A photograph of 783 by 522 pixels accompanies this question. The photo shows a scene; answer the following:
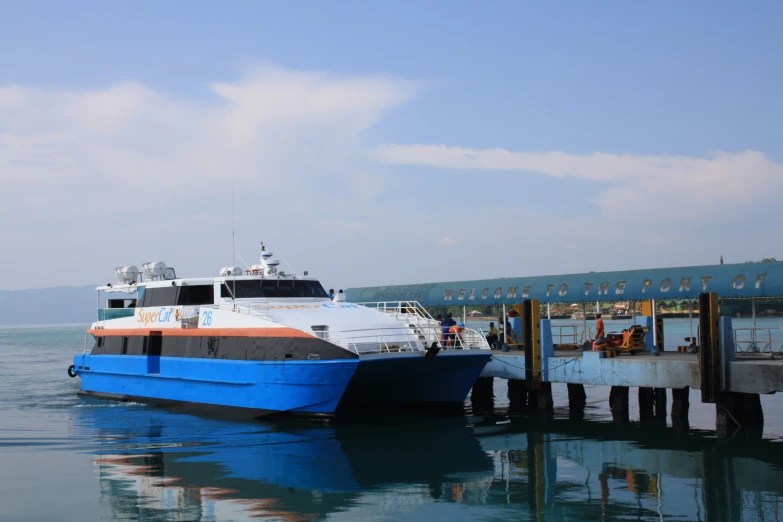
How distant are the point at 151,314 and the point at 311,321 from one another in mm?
7121

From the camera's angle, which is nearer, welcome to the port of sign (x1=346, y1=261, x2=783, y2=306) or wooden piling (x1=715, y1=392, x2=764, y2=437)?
wooden piling (x1=715, y1=392, x2=764, y2=437)

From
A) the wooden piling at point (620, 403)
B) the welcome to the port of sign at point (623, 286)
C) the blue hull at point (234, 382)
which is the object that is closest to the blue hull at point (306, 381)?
the blue hull at point (234, 382)

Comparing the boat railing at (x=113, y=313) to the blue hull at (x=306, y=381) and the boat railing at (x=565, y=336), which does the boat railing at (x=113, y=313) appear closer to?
the blue hull at (x=306, y=381)

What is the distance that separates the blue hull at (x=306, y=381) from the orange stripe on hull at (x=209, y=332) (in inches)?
27.6

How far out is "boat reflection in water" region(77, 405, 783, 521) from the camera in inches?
527

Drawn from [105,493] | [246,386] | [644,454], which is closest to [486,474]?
[644,454]

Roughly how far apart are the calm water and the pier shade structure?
35.2 inches

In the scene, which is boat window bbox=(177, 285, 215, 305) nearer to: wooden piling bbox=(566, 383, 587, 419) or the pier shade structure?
the pier shade structure

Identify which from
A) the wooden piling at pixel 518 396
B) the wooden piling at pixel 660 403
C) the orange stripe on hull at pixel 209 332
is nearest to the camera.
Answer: the orange stripe on hull at pixel 209 332

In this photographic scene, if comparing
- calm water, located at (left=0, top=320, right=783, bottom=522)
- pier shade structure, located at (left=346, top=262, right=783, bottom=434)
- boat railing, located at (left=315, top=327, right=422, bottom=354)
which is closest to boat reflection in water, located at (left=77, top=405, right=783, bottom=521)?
calm water, located at (left=0, top=320, right=783, bottom=522)

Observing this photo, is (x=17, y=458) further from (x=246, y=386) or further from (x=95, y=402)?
(x=95, y=402)

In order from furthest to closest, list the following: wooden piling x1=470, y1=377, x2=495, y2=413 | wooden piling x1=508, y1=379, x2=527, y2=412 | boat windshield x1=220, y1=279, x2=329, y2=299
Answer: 1. wooden piling x1=470, y1=377, x2=495, y2=413
2. wooden piling x1=508, y1=379, x2=527, y2=412
3. boat windshield x1=220, y1=279, x2=329, y2=299

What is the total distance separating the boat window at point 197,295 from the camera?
2483 centimetres

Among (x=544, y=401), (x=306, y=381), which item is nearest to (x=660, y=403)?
(x=544, y=401)
